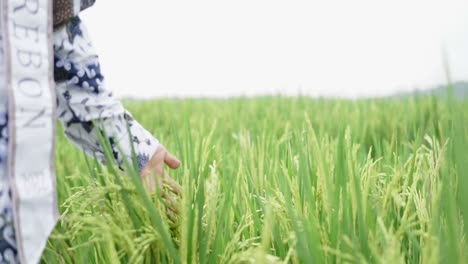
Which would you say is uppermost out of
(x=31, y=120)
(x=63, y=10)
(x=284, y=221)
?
(x=63, y=10)

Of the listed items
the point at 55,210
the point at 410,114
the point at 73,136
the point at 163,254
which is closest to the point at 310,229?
the point at 163,254

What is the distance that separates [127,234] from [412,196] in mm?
387

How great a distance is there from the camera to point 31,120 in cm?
77

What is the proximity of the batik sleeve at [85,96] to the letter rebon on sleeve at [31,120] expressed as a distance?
0.07 m

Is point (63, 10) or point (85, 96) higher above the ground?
point (63, 10)

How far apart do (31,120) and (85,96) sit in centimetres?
13

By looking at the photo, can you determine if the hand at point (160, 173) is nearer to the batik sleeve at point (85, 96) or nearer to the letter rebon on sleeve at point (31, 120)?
the batik sleeve at point (85, 96)

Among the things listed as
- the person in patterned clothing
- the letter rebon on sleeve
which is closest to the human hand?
the person in patterned clothing

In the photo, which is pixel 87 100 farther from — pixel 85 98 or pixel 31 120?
pixel 31 120

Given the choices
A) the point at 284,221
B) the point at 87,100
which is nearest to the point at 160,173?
the point at 87,100

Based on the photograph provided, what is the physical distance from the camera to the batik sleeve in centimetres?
88

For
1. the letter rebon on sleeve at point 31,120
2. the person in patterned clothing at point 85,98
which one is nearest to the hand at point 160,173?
the person in patterned clothing at point 85,98

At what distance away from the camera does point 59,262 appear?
0.85 metres

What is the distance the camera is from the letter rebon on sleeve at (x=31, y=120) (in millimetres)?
747
